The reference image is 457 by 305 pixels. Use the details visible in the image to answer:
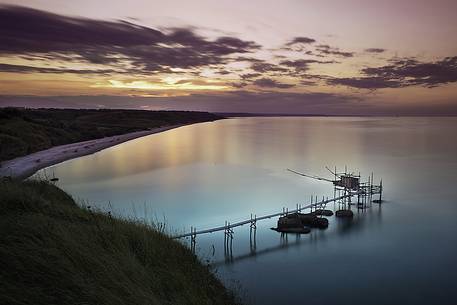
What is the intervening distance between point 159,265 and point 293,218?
2014 cm

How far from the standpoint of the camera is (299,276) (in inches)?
773

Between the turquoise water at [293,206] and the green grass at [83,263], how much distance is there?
7.84 m

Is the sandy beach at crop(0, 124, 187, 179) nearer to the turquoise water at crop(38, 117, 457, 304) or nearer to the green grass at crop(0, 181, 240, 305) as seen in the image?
the turquoise water at crop(38, 117, 457, 304)

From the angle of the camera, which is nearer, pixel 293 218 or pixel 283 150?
pixel 293 218

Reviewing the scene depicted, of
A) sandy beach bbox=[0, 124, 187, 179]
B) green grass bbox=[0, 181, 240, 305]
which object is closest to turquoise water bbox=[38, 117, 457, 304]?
sandy beach bbox=[0, 124, 187, 179]

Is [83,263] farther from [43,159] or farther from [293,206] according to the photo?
[43,159]

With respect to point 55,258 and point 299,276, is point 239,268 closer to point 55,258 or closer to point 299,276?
point 299,276

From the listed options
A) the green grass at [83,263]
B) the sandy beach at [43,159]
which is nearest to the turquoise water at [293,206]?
the sandy beach at [43,159]

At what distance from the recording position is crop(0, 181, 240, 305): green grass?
5.33 m

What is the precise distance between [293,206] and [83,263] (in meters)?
29.6

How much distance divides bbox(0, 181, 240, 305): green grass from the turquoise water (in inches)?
309

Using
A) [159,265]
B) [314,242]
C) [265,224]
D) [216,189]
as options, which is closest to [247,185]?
[216,189]

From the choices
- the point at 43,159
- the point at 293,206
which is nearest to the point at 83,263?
the point at 293,206

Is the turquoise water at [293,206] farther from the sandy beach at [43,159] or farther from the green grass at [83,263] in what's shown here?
the green grass at [83,263]
